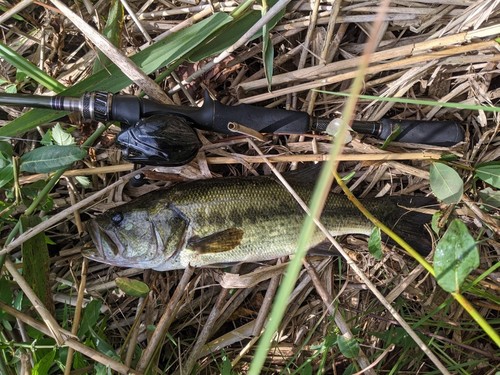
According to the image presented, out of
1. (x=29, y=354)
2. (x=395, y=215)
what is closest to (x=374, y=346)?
(x=395, y=215)

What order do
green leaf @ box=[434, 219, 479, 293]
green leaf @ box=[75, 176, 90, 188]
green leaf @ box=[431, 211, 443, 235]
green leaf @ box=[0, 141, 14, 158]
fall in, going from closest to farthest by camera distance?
green leaf @ box=[434, 219, 479, 293]
green leaf @ box=[0, 141, 14, 158]
green leaf @ box=[431, 211, 443, 235]
green leaf @ box=[75, 176, 90, 188]

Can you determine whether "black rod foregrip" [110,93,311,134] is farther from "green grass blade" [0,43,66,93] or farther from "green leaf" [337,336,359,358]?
"green leaf" [337,336,359,358]

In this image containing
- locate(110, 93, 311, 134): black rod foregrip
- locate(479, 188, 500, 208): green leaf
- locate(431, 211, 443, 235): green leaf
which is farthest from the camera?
locate(479, 188, 500, 208): green leaf

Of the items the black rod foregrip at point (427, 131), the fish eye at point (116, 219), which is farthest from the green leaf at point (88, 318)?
the black rod foregrip at point (427, 131)

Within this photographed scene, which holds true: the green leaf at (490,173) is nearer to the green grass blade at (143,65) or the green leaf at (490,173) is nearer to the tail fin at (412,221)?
the tail fin at (412,221)

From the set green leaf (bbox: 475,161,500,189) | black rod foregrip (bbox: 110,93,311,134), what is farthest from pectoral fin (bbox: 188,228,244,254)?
green leaf (bbox: 475,161,500,189)

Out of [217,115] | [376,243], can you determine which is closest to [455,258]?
[376,243]

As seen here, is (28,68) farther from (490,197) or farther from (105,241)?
(490,197)
